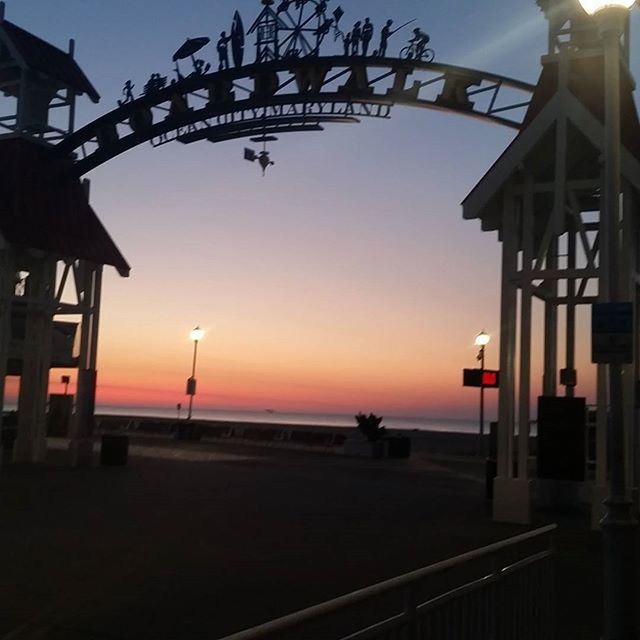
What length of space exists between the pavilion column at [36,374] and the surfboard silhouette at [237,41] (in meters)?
7.88

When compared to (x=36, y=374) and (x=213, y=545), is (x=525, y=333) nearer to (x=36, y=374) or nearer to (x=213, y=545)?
(x=213, y=545)

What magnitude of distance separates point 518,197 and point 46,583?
11.5 m

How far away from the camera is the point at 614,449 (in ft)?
26.6

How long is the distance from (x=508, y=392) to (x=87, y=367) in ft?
46.3

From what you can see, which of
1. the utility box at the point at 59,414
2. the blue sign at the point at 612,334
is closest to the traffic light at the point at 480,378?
the blue sign at the point at 612,334

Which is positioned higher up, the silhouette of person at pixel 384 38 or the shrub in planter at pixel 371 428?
the silhouette of person at pixel 384 38

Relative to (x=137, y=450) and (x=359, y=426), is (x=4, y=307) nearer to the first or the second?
(x=137, y=450)

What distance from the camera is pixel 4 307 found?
24.0m

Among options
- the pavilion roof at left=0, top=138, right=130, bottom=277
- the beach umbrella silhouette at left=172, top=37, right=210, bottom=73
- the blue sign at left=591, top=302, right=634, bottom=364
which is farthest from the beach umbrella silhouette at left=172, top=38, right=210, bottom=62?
the blue sign at left=591, top=302, right=634, bottom=364

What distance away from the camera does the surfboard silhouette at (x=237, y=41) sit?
25188 millimetres

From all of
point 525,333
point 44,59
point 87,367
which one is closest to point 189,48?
point 44,59

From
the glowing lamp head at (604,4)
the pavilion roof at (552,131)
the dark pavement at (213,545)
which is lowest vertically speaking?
the dark pavement at (213,545)

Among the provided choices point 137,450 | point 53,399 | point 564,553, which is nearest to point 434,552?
point 564,553

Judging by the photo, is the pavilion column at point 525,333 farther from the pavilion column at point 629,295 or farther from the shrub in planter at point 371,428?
the shrub in planter at point 371,428
